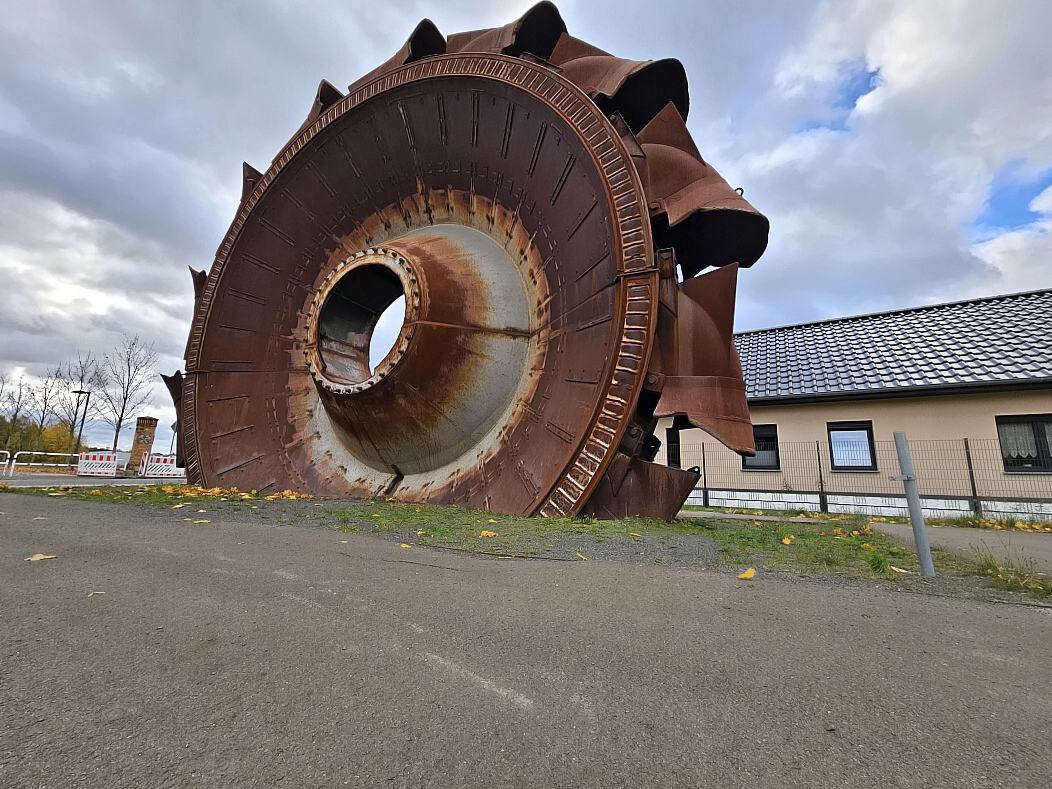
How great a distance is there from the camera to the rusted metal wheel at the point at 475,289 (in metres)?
5.71

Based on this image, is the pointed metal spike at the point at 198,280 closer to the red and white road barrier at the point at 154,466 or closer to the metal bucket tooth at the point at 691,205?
the metal bucket tooth at the point at 691,205

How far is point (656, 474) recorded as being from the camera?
18.6 ft

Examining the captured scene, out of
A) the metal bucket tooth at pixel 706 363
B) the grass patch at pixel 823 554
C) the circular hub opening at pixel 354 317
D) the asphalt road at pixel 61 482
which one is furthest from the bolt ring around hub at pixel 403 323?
the asphalt road at pixel 61 482

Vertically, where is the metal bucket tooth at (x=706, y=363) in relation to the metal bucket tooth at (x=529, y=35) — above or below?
below

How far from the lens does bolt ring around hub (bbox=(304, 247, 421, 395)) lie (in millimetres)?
6633

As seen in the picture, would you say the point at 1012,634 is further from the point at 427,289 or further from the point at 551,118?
the point at 551,118

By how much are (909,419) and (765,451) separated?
11.4ft

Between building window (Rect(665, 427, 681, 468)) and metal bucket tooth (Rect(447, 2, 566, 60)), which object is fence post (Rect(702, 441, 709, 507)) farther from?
metal bucket tooth (Rect(447, 2, 566, 60))

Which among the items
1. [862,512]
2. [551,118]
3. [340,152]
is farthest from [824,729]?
[862,512]

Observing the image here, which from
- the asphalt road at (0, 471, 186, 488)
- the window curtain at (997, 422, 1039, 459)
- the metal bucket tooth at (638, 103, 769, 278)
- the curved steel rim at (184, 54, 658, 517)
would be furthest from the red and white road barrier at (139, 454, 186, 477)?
the window curtain at (997, 422, 1039, 459)

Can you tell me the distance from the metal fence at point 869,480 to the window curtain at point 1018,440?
27 cm

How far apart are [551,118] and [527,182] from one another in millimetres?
873

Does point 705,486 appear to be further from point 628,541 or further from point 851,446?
point 628,541

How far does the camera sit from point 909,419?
12578 millimetres
